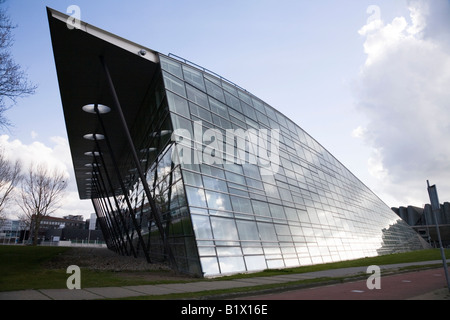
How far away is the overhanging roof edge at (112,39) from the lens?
15322 millimetres

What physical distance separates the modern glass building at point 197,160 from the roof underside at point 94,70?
0.06 metres

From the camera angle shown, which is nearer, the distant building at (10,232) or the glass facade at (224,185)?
the glass facade at (224,185)

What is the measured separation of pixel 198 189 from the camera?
54.5 ft

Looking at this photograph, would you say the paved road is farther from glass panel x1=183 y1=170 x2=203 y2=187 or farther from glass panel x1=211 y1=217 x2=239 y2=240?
glass panel x1=183 y1=170 x2=203 y2=187

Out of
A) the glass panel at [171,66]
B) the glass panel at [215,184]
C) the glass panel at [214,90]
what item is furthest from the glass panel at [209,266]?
the glass panel at [214,90]

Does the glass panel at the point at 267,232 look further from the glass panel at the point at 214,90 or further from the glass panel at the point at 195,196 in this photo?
the glass panel at the point at 214,90

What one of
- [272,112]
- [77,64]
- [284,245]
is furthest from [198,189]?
[272,112]

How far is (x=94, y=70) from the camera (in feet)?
67.1

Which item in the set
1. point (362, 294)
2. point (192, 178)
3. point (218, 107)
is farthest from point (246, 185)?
point (362, 294)

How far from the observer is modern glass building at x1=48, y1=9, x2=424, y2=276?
16453mm

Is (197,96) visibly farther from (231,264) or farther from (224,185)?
(231,264)

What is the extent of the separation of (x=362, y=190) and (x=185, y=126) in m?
44.3

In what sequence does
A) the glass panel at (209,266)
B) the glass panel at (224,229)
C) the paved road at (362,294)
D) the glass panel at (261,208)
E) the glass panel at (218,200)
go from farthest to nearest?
the glass panel at (261,208) < the glass panel at (218,200) < the glass panel at (224,229) < the glass panel at (209,266) < the paved road at (362,294)
